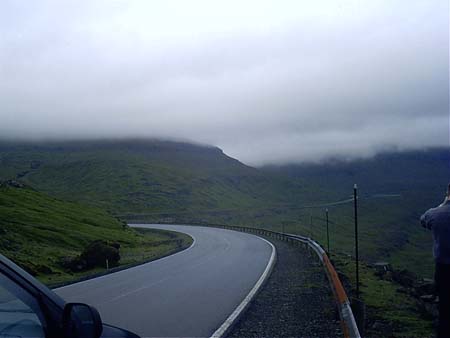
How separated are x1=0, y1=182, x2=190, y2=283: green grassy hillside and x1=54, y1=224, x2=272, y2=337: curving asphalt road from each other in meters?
3.33

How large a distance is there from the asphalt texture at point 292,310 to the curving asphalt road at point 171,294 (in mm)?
577

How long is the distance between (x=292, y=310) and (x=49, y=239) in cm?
2816

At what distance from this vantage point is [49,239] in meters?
37.8

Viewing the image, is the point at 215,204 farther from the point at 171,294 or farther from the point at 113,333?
the point at 113,333

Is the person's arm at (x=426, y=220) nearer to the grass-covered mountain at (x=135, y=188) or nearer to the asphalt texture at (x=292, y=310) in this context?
the asphalt texture at (x=292, y=310)

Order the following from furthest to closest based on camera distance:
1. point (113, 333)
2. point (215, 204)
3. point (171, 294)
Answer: point (215, 204), point (171, 294), point (113, 333)

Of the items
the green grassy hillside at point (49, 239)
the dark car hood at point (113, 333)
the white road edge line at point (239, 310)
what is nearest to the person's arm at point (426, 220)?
the dark car hood at point (113, 333)

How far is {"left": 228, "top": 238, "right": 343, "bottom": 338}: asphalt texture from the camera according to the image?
10344mm

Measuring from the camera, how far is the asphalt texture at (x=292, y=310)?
1034 centimetres

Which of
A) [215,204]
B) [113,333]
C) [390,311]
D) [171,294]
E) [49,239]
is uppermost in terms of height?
[113,333]

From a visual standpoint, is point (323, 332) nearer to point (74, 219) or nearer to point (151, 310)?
point (151, 310)

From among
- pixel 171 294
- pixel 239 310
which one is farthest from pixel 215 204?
pixel 239 310

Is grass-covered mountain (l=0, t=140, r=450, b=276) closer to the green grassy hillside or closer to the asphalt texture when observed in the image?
the green grassy hillside

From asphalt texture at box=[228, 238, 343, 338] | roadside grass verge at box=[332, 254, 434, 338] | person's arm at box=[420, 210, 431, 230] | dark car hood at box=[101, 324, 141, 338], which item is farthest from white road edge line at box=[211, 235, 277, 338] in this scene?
dark car hood at box=[101, 324, 141, 338]
